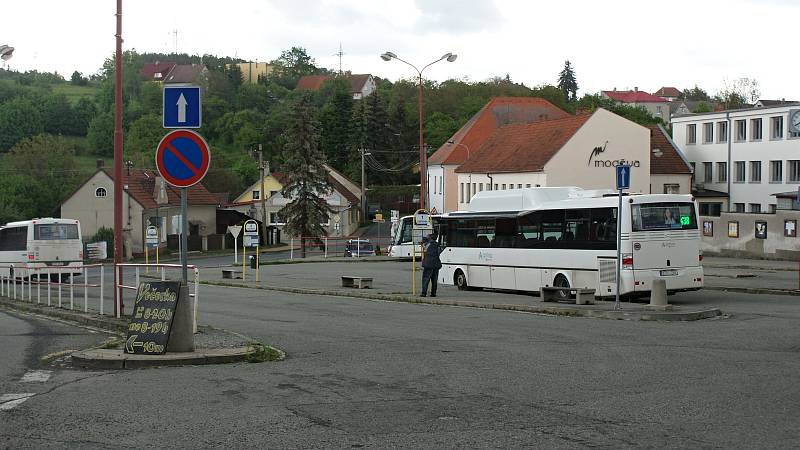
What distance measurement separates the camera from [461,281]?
31.8 m

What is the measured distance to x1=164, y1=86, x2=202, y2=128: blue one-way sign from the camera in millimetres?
12594

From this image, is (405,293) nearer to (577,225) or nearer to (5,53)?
(577,225)

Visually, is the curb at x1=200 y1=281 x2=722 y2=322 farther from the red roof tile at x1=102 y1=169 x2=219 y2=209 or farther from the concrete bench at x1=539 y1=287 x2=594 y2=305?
the red roof tile at x1=102 y1=169 x2=219 y2=209

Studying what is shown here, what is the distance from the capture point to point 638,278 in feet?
79.3

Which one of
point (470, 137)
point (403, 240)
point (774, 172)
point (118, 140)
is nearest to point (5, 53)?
point (118, 140)

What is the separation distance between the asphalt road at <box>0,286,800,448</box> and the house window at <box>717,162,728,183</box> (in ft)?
184

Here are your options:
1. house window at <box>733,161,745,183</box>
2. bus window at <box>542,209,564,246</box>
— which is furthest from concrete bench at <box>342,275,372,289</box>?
house window at <box>733,161,745,183</box>

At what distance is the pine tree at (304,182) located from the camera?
74.4 meters

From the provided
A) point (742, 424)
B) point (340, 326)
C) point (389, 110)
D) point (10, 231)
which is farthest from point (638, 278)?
point (389, 110)

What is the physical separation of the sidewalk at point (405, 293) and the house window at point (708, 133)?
29851 millimetres

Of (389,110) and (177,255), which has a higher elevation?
(389,110)

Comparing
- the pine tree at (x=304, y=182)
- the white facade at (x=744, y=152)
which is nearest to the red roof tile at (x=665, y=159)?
the white facade at (x=744, y=152)

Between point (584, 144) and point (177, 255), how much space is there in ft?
110

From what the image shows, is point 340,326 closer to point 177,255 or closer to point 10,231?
point 10,231
